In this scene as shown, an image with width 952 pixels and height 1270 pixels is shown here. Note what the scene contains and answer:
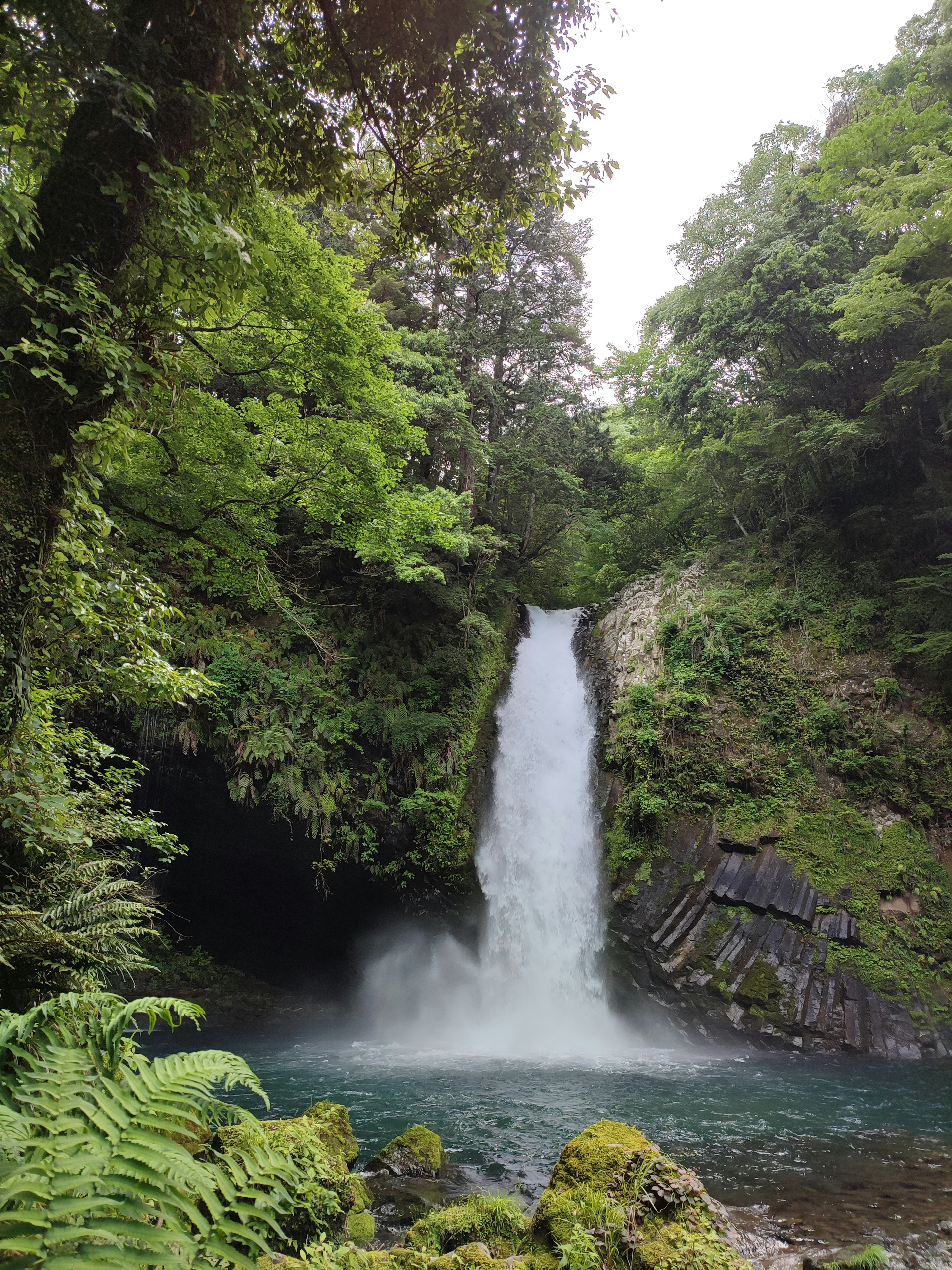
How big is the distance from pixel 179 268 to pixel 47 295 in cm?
72

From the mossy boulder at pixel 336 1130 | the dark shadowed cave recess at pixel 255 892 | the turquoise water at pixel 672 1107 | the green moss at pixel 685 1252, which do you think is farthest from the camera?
the dark shadowed cave recess at pixel 255 892

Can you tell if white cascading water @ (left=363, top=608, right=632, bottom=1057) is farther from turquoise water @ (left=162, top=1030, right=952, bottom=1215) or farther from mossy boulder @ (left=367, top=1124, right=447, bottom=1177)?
mossy boulder @ (left=367, top=1124, right=447, bottom=1177)

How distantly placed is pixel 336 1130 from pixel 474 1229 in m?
1.67

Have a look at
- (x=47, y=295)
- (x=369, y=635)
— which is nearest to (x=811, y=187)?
(x=369, y=635)

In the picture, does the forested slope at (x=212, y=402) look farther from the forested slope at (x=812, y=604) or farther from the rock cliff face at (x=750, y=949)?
the forested slope at (x=812, y=604)

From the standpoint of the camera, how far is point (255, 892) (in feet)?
39.0

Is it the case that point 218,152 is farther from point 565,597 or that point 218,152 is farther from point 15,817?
point 565,597

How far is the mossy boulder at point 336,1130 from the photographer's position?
16.0 feet

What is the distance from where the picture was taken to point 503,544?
46.6 ft

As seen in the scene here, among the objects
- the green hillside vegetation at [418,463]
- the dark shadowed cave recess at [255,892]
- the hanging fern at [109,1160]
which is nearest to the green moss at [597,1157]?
the hanging fern at [109,1160]

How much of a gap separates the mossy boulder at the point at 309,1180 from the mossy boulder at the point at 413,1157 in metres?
0.63

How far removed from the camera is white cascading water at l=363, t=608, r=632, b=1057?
35.2ft

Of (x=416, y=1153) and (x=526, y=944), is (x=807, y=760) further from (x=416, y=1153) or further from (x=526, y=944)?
(x=416, y=1153)

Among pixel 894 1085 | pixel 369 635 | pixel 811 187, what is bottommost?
pixel 894 1085
